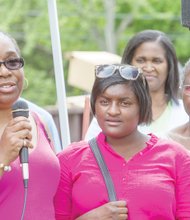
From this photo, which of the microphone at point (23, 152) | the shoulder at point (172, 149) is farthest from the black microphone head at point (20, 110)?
the shoulder at point (172, 149)

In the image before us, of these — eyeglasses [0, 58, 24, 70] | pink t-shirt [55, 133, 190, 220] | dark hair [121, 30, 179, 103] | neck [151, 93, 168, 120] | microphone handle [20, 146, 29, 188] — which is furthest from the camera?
dark hair [121, 30, 179, 103]

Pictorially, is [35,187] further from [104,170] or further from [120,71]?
[120,71]

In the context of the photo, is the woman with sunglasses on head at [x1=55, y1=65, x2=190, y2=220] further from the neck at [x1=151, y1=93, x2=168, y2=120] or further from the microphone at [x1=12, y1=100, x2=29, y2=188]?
the neck at [x1=151, y1=93, x2=168, y2=120]

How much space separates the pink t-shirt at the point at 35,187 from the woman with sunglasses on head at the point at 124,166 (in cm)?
12

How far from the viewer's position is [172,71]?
628cm

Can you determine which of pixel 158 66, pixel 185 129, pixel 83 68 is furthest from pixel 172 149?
pixel 83 68

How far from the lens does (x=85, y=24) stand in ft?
97.5

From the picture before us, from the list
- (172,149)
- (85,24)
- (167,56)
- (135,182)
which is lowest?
(135,182)

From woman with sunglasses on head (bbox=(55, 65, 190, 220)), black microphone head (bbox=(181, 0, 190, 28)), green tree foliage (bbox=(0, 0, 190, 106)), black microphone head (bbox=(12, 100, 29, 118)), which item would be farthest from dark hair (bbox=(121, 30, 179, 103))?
green tree foliage (bbox=(0, 0, 190, 106))

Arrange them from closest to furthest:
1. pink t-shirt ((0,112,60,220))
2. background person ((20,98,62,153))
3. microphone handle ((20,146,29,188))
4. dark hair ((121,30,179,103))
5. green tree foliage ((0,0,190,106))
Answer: microphone handle ((20,146,29,188)), pink t-shirt ((0,112,60,220)), background person ((20,98,62,153)), dark hair ((121,30,179,103)), green tree foliage ((0,0,190,106))

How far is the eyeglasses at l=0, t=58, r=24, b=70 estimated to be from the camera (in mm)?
4711

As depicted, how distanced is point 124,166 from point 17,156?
0.63 meters

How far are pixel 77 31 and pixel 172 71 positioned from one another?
80.1 ft

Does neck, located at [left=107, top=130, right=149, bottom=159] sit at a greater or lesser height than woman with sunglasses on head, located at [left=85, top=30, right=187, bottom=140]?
lesser
